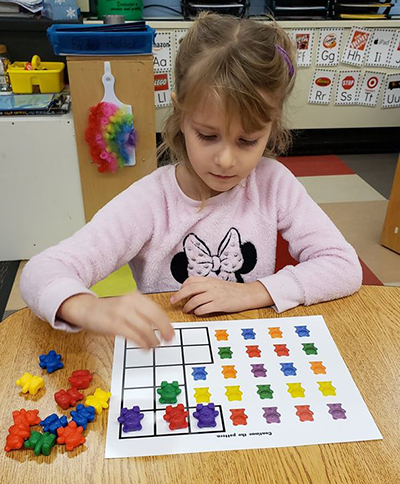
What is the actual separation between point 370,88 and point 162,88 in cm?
121

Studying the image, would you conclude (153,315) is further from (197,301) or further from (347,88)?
(347,88)

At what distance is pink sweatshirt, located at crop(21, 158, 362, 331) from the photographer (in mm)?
777

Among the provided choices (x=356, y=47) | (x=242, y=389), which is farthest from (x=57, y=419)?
(x=356, y=47)

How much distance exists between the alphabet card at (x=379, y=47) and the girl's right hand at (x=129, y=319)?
256 cm

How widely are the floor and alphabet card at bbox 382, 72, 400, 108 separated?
1.17 ft

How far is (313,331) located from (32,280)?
40 centimetres

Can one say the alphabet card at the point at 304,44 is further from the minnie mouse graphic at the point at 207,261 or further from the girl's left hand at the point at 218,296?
the girl's left hand at the point at 218,296

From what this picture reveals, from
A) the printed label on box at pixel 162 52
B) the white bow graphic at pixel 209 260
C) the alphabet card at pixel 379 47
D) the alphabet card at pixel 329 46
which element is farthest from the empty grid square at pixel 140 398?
the alphabet card at pixel 379 47

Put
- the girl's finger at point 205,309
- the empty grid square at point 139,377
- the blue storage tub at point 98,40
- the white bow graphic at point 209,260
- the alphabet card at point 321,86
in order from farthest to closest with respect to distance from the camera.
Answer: the alphabet card at point 321,86
the blue storage tub at point 98,40
the white bow graphic at point 209,260
the girl's finger at point 205,309
the empty grid square at point 139,377

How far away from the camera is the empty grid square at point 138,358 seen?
609 mm

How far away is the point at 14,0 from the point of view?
194 cm

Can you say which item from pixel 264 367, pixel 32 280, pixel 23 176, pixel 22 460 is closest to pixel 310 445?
pixel 264 367

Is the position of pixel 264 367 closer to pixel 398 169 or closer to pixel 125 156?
pixel 125 156

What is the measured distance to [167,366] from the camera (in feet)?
1.98
